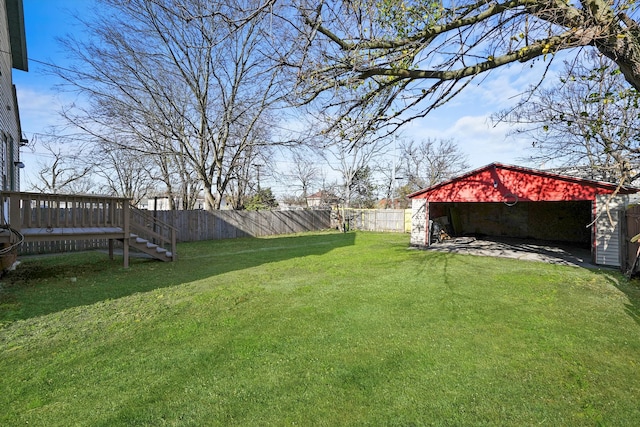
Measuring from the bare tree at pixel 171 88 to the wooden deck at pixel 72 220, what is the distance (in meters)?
7.03

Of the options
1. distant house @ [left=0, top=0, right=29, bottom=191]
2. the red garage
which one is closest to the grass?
the red garage

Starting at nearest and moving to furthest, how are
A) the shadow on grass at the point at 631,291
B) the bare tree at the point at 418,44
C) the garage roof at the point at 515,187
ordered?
1. the bare tree at the point at 418,44
2. the shadow on grass at the point at 631,291
3. the garage roof at the point at 515,187

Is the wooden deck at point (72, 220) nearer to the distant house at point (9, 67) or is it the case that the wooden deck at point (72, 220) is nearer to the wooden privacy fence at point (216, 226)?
the distant house at point (9, 67)

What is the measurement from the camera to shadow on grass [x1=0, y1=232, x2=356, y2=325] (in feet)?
15.5

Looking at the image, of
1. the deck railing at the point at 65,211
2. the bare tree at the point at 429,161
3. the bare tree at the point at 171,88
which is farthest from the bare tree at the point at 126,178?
the bare tree at the point at 429,161

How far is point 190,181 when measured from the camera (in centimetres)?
1769

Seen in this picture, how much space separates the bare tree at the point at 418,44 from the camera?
9.40 ft

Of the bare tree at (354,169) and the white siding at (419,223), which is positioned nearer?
the white siding at (419,223)

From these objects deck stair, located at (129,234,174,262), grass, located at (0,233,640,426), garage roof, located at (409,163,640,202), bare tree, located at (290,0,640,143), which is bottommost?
grass, located at (0,233,640,426)

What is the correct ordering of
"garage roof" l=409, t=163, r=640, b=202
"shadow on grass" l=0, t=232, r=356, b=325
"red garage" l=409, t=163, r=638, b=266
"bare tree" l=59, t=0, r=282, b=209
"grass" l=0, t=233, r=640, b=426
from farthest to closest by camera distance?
"bare tree" l=59, t=0, r=282, b=209, "garage roof" l=409, t=163, r=640, b=202, "red garage" l=409, t=163, r=638, b=266, "shadow on grass" l=0, t=232, r=356, b=325, "grass" l=0, t=233, r=640, b=426

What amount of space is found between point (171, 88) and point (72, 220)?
30.8 ft

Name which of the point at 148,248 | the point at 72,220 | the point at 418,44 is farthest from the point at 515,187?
the point at 72,220

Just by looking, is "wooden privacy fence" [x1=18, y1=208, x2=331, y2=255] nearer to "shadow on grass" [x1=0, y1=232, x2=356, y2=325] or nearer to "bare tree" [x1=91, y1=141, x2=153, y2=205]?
"shadow on grass" [x1=0, y1=232, x2=356, y2=325]

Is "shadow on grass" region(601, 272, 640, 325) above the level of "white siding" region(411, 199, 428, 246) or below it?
below
